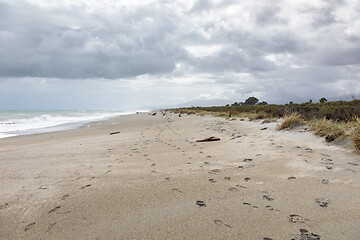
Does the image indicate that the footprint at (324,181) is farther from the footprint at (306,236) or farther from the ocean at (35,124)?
the ocean at (35,124)

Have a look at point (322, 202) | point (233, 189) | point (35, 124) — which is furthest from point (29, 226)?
point (35, 124)

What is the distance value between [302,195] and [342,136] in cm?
328

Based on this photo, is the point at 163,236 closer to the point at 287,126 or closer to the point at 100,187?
the point at 100,187

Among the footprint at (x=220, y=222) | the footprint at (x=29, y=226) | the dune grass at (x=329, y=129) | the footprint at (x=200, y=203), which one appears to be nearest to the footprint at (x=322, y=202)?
the footprint at (x=220, y=222)

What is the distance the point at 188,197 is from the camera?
2.89 m

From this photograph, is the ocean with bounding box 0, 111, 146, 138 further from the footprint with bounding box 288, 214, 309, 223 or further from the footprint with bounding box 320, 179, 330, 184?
the footprint with bounding box 320, 179, 330, 184

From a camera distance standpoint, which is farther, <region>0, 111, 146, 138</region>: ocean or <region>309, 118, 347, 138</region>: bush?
<region>0, 111, 146, 138</region>: ocean

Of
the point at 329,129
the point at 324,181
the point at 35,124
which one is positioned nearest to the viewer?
the point at 324,181

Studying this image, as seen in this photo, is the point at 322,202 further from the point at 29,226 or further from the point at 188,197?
the point at 29,226

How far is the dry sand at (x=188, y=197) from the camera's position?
7.15 feet

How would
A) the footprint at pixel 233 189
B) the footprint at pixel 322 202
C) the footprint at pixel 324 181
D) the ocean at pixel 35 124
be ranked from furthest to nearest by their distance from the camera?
the ocean at pixel 35 124 < the footprint at pixel 324 181 < the footprint at pixel 233 189 < the footprint at pixel 322 202

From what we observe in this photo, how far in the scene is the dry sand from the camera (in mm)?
2180

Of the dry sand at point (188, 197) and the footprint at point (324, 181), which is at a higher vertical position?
the footprint at point (324, 181)

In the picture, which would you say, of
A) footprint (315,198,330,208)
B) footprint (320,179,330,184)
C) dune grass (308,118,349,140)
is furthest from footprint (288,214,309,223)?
dune grass (308,118,349,140)
